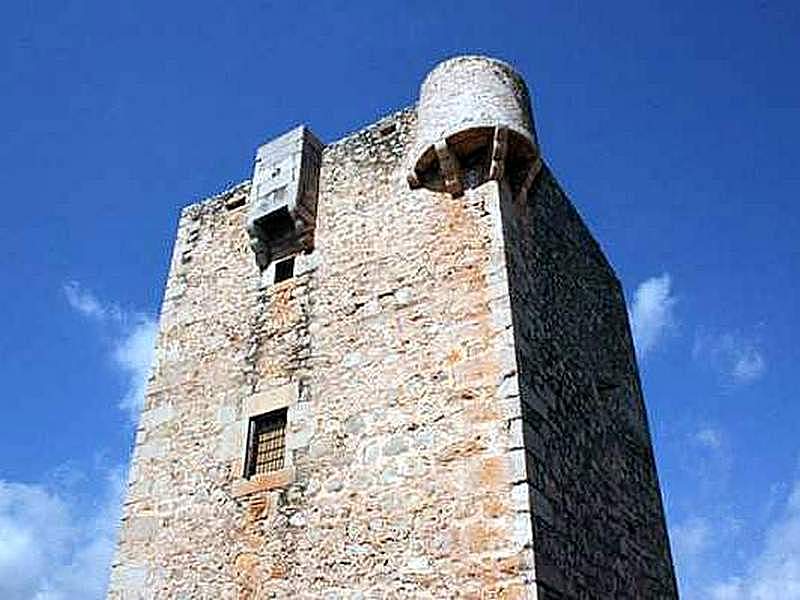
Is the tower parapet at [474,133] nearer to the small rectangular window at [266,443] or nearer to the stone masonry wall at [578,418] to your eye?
the stone masonry wall at [578,418]

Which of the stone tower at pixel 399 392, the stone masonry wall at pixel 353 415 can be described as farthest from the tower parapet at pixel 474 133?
the stone masonry wall at pixel 353 415

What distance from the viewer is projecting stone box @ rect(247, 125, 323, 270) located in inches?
308

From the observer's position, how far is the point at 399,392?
6.17 m

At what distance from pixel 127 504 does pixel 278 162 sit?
3.78 meters

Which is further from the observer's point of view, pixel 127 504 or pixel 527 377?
pixel 127 504

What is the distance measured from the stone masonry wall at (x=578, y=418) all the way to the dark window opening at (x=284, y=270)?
7.54ft

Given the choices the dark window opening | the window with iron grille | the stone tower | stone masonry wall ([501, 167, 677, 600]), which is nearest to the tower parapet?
the stone tower

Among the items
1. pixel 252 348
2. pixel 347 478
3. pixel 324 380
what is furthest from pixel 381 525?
pixel 252 348

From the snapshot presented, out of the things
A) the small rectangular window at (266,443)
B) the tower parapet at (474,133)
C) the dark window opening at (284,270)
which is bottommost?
the small rectangular window at (266,443)

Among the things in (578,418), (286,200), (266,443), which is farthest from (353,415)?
(286,200)

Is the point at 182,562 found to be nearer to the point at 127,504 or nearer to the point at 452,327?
the point at 127,504

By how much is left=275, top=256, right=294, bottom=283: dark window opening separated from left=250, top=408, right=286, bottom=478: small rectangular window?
152 centimetres

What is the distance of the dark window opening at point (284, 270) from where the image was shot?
7742 mm

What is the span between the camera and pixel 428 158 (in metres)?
7.07
